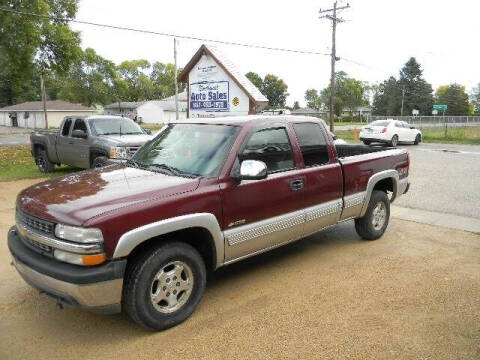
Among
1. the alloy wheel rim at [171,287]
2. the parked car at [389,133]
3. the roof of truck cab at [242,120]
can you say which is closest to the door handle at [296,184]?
the roof of truck cab at [242,120]

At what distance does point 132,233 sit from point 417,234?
15.8 feet

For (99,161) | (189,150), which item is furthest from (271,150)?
(99,161)

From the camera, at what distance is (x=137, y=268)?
11.1 ft

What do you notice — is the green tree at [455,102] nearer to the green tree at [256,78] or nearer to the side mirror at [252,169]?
the green tree at [256,78]

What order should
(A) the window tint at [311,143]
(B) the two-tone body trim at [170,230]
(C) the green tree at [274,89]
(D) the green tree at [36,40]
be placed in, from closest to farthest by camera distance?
(B) the two-tone body trim at [170,230] → (A) the window tint at [311,143] → (D) the green tree at [36,40] → (C) the green tree at [274,89]

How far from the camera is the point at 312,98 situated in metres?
132

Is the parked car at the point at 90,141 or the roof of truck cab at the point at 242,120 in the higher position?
the roof of truck cab at the point at 242,120

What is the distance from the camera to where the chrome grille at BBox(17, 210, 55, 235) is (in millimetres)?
3326

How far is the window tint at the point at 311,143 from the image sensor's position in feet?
16.0

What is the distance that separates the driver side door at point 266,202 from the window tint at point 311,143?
223 mm

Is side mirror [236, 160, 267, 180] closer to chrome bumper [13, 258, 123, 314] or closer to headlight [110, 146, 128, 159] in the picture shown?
chrome bumper [13, 258, 123, 314]

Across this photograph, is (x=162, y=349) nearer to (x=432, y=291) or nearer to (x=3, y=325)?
(x=3, y=325)

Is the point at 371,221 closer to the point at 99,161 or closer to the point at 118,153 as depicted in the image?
the point at 118,153

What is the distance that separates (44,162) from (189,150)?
32.4 feet
